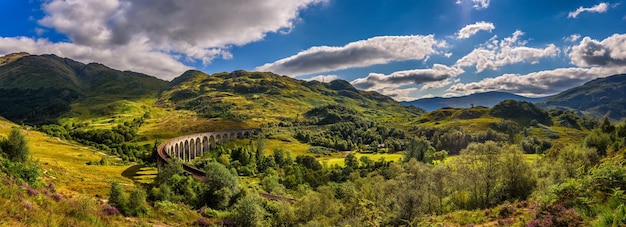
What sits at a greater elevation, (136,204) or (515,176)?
(515,176)

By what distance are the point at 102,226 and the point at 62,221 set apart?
711 cm

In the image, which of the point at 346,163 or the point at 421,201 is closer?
the point at 421,201

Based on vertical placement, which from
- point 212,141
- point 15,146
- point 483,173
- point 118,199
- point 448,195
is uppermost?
point 15,146

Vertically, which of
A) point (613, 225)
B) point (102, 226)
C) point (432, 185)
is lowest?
point (432, 185)

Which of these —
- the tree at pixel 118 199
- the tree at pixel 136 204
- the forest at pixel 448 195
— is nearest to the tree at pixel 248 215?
the forest at pixel 448 195

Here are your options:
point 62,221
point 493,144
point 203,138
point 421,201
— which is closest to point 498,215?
point 421,201

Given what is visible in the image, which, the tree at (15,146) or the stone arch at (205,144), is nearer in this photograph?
the tree at (15,146)

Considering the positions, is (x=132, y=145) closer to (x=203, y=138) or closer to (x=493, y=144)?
(x=203, y=138)

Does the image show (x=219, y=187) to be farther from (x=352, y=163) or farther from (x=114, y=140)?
(x=114, y=140)

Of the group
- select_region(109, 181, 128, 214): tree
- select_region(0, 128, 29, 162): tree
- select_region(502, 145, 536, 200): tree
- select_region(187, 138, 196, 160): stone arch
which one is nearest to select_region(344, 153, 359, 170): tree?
select_region(187, 138, 196, 160): stone arch

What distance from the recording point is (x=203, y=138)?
188 metres

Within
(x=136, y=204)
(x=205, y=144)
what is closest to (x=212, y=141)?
(x=205, y=144)

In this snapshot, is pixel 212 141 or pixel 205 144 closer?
pixel 205 144

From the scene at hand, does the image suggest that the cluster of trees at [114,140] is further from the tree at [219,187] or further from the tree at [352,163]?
the tree at [352,163]
